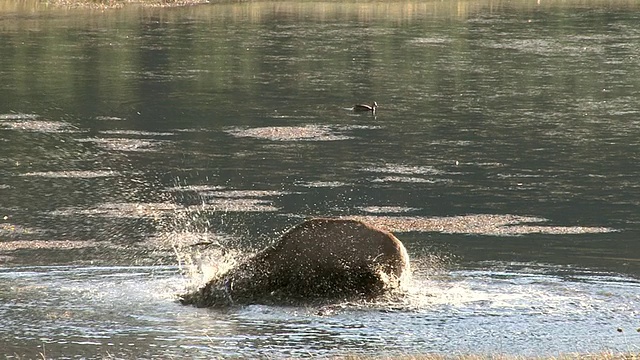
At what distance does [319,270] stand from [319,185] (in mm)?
10265

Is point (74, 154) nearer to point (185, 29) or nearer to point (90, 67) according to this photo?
point (90, 67)

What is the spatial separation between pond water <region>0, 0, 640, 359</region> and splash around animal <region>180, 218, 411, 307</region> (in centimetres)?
34

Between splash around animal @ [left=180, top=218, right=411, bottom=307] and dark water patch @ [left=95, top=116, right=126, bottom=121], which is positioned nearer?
splash around animal @ [left=180, top=218, right=411, bottom=307]

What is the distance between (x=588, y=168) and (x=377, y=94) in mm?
16194

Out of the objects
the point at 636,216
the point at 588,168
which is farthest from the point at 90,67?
A: the point at 636,216

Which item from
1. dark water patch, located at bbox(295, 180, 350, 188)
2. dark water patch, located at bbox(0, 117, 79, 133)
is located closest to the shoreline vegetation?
dark water patch, located at bbox(0, 117, 79, 133)

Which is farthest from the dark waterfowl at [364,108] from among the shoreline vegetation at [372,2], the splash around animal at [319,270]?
the shoreline vegetation at [372,2]

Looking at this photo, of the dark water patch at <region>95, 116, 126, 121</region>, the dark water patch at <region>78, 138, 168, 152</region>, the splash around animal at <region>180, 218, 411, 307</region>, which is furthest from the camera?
the dark water patch at <region>95, 116, 126, 121</region>

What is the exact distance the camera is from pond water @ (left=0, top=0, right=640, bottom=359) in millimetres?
17828

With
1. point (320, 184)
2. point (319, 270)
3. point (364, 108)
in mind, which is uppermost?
point (319, 270)

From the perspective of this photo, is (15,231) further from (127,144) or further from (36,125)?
(36,125)

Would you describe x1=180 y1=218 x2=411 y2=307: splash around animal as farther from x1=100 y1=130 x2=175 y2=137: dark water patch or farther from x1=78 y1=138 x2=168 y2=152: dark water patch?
x1=100 y1=130 x2=175 y2=137: dark water patch

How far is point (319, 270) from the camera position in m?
19.3

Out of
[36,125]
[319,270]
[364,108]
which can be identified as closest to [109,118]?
[36,125]
